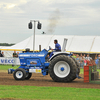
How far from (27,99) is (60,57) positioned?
14.7 feet

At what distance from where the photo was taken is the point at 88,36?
32.5 m

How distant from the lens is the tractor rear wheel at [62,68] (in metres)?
11.3

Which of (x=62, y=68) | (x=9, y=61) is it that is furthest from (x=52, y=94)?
(x=9, y=61)

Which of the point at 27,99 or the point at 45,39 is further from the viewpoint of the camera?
the point at 45,39

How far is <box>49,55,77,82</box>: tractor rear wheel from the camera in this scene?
11312mm

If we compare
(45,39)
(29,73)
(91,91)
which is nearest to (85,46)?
→ (45,39)

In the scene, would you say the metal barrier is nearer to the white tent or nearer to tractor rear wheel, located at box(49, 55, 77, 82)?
the white tent

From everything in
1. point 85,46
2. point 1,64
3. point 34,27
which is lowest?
point 1,64

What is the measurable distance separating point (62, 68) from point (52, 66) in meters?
0.45

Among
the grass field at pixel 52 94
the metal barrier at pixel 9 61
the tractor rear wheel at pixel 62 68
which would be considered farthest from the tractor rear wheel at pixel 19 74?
the metal barrier at pixel 9 61

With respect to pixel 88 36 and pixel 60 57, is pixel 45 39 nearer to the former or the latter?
pixel 88 36

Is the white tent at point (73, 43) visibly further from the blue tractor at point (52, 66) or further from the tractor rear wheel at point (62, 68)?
the tractor rear wheel at point (62, 68)

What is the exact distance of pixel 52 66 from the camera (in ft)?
38.0

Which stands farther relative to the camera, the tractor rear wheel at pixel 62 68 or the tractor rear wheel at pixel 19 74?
the tractor rear wheel at pixel 19 74
